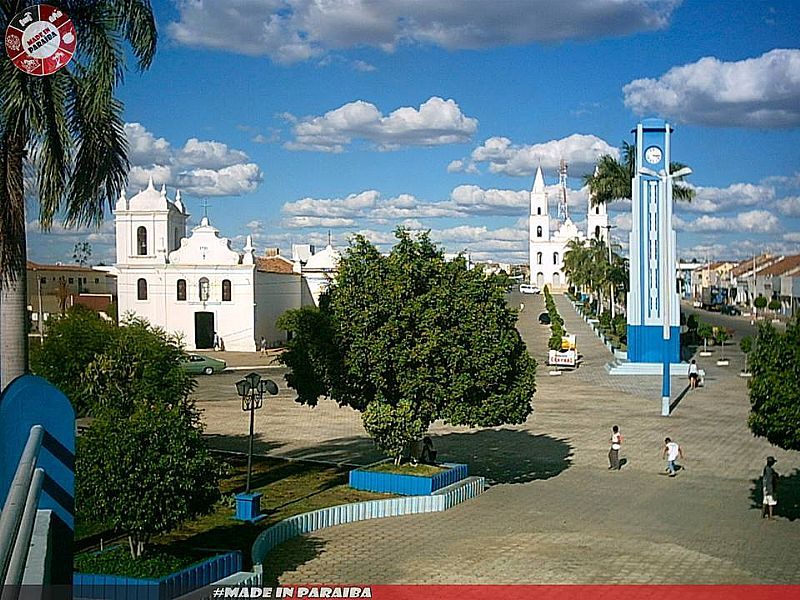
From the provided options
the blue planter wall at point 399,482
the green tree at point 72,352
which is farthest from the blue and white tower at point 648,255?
the green tree at point 72,352

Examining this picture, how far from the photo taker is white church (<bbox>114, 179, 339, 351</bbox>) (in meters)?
49.6

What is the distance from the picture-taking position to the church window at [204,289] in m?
49.8

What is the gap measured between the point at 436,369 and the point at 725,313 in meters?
73.4

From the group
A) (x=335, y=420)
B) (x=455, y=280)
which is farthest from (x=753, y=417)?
(x=335, y=420)

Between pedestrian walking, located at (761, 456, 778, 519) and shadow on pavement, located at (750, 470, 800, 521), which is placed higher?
pedestrian walking, located at (761, 456, 778, 519)

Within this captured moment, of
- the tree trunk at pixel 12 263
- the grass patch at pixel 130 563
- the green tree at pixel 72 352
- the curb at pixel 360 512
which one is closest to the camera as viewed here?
the grass patch at pixel 130 563

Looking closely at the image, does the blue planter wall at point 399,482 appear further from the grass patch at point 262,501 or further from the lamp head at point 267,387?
the lamp head at point 267,387

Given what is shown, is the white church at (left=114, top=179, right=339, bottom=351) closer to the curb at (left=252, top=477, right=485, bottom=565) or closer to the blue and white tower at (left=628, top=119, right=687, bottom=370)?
the blue and white tower at (left=628, top=119, right=687, bottom=370)

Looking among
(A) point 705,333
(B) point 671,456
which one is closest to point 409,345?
(B) point 671,456

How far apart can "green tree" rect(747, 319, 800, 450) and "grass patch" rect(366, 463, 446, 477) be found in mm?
5375

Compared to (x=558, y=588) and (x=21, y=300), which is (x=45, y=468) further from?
(x=558, y=588)

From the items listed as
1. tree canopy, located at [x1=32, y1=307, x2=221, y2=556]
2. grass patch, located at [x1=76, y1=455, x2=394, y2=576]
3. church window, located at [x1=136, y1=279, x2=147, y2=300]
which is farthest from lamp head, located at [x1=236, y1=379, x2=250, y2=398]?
church window, located at [x1=136, y1=279, x2=147, y2=300]

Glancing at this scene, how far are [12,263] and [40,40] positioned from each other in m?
2.55

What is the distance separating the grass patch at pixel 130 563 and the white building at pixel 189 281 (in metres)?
39.4
